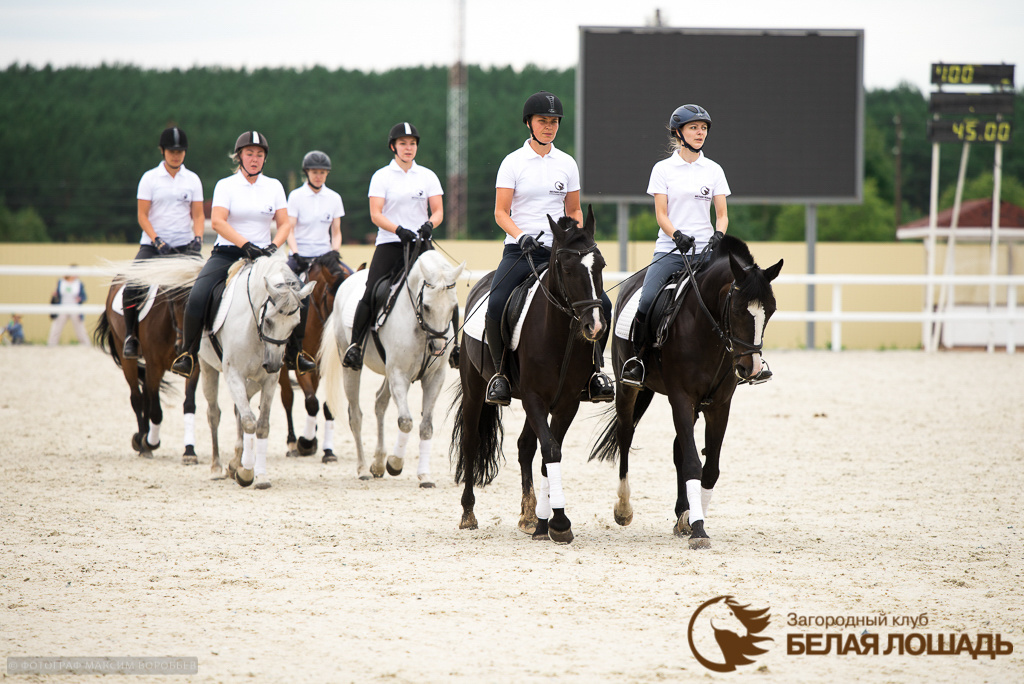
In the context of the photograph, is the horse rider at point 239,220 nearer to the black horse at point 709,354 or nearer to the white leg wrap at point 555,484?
the white leg wrap at point 555,484

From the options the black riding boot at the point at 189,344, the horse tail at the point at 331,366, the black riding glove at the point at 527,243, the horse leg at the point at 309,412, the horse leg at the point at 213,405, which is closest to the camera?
the black riding glove at the point at 527,243

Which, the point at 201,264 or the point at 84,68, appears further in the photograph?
the point at 84,68

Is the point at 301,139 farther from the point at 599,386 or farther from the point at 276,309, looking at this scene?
the point at 599,386

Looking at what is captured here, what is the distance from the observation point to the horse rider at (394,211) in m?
8.48

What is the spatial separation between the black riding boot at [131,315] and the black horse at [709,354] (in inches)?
209

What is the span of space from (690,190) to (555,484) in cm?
213

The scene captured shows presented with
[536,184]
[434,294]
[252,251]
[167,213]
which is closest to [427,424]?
[434,294]

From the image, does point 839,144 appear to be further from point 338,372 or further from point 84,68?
point 84,68

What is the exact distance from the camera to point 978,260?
25859mm

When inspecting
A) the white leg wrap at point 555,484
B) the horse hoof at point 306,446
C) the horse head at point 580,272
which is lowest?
the horse hoof at point 306,446

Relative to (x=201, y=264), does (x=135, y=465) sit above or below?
below

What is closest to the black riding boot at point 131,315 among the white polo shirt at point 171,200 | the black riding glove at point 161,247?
the black riding glove at point 161,247

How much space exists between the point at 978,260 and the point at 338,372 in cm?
2177

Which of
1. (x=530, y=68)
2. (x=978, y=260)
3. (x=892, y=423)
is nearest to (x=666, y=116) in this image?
(x=892, y=423)
